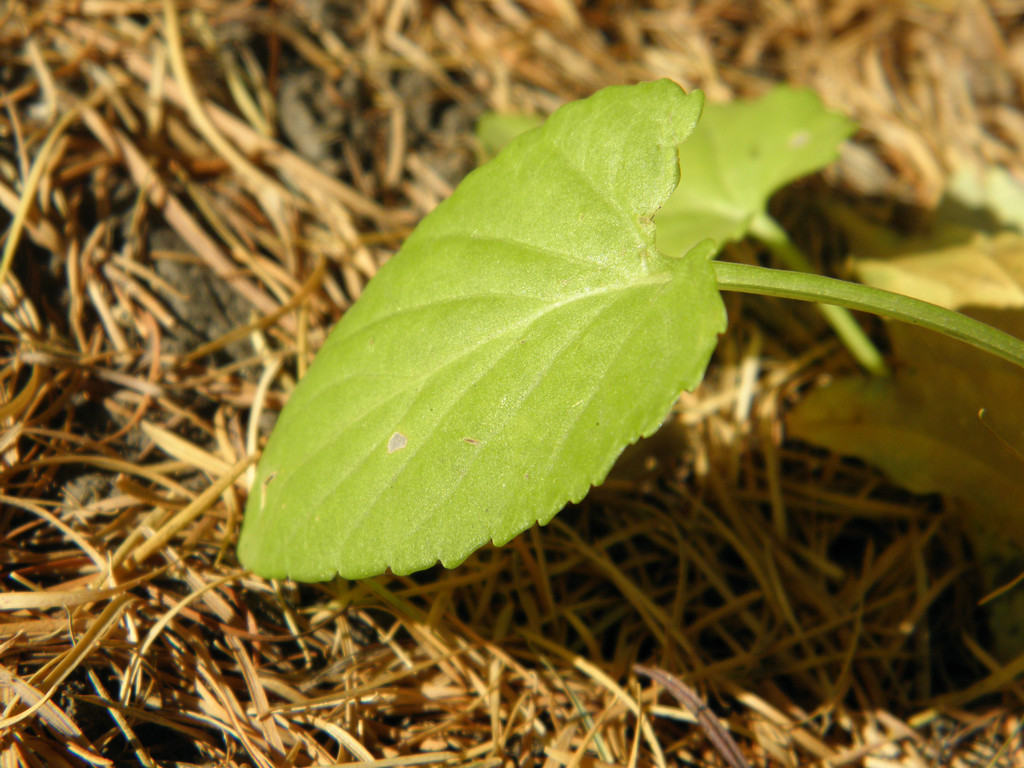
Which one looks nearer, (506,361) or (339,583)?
(506,361)

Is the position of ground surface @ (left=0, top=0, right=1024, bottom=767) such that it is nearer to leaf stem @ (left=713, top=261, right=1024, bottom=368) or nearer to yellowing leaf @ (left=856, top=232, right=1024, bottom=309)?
yellowing leaf @ (left=856, top=232, right=1024, bottom=309)

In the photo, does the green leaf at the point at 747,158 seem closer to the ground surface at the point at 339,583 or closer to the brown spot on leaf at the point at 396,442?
the ground surface at the point at 339,583

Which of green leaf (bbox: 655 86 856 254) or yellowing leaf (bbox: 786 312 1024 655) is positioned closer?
yellowing leaf (bbox: 786 312 1024 655)

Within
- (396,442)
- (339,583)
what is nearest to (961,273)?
(396,442)

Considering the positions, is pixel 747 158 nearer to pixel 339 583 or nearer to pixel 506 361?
pixel 506 361

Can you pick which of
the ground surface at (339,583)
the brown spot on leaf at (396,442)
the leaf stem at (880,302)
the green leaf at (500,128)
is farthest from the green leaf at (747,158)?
the brown spot on leaf at (396,442)

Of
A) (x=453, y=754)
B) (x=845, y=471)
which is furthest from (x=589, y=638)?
(x=845, y=471)

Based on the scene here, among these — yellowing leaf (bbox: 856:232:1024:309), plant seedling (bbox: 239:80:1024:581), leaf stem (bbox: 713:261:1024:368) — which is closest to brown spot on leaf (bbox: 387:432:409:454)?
plant seedling (bbox: 239:80:1024:581)
